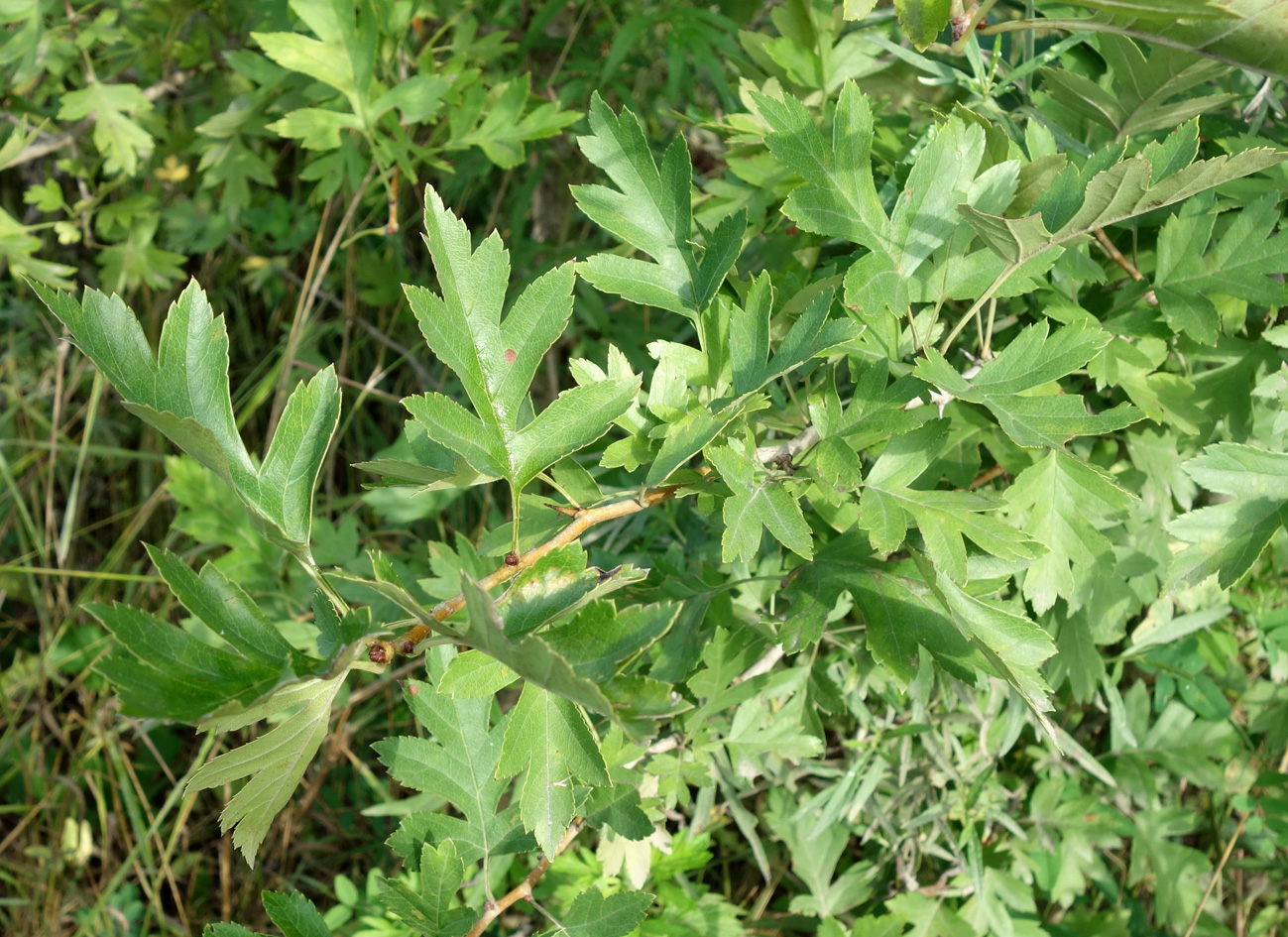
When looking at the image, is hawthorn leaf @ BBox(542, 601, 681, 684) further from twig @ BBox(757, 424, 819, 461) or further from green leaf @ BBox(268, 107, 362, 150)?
green leaf @ BBox(268, 107, 362, 150)

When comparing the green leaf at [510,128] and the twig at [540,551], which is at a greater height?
the green leaf at [510,128]

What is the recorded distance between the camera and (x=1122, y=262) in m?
1.05

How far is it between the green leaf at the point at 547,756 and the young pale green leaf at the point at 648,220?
381mm

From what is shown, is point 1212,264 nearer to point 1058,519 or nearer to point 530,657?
point 1058,519

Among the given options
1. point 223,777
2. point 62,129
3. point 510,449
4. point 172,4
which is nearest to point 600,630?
point 510,449

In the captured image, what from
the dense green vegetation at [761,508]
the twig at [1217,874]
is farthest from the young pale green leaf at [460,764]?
the twig at [1217,874]

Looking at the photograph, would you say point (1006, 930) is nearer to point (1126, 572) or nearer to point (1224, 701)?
point (1224, 701)

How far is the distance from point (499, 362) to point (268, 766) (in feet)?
1.19

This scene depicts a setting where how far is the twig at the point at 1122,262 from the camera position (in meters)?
1.03

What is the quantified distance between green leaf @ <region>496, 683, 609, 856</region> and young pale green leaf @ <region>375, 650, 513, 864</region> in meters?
0.29

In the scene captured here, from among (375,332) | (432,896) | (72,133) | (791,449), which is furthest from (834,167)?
(72,133)

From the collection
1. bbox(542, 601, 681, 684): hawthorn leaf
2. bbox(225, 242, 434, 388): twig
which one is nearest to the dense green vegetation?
bbox(542, 601, 681, 684): hawthorn leaf

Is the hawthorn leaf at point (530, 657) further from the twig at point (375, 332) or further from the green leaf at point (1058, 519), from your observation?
the twig at point (375, 332)

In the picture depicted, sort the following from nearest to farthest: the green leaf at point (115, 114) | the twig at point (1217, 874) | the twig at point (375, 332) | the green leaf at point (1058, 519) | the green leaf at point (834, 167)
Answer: the green leaf at point (834, 167) → the green leaf at point (1058, 519) → the twig at point (1217, 874) → the green leaf at point (115, 114) → the twig at point (375, 332)
